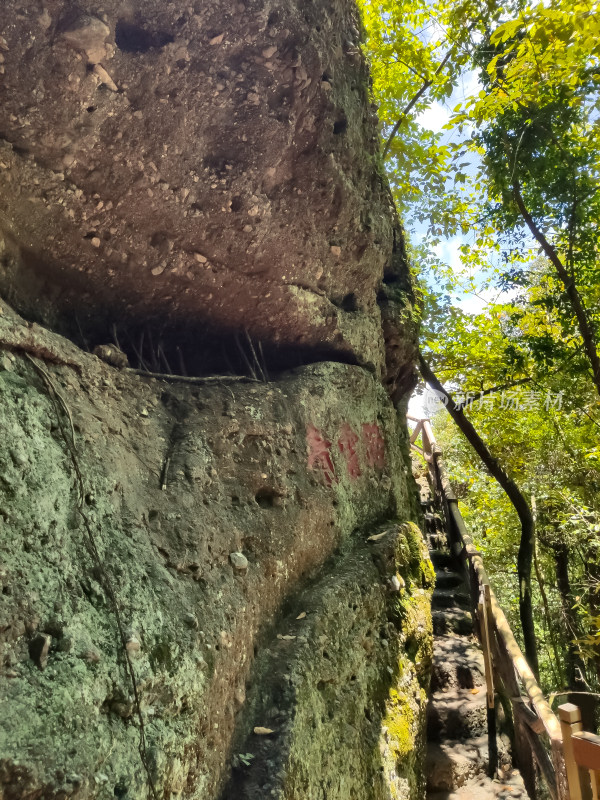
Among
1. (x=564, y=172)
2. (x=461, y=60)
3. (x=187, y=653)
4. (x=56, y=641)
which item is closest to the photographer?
(x=56, y=641)

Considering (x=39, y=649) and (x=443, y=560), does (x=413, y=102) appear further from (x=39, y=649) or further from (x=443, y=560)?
(x=39, y=649)

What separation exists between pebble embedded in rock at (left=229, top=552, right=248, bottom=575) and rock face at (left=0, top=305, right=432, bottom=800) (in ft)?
0.04

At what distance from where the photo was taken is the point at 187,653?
240 centimetres

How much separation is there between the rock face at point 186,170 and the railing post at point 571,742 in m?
2.95

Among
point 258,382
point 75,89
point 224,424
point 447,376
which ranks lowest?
point 224,424

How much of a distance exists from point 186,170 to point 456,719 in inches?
195

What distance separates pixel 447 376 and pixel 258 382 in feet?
19.3

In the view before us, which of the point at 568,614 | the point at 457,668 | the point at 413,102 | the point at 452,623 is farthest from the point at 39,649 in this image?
the point at 568,614

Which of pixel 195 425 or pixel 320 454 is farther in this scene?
pixel 320 454

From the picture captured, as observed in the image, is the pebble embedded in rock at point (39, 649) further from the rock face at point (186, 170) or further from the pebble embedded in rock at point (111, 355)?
the rock face at point (186, 170)

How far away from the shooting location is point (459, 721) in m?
5.02

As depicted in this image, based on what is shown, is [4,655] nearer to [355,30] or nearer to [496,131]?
[355,30]

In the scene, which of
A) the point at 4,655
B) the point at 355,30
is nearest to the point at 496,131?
the point at 355,30

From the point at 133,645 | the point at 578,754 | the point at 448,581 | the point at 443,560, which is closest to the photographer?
the point at 133,645
